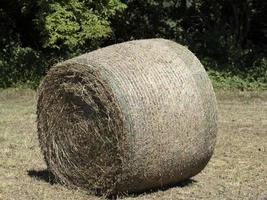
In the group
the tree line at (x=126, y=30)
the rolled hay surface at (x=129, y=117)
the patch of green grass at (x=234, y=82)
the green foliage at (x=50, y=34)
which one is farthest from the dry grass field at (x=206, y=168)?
the tree line at (x=126, y=30)

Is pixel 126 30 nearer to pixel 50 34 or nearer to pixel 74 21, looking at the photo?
pixel 74 21

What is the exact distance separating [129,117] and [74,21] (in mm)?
13600

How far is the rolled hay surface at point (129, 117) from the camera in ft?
21.9

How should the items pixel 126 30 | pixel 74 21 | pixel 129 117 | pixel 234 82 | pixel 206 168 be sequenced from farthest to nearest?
pixel 126 30 → pixel 74 21 → pixel 234 82 → pixel 206 168 → pixel 129 117

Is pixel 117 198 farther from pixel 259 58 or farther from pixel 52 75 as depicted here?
pixel 259 58

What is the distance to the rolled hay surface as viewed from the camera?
21.9 feet

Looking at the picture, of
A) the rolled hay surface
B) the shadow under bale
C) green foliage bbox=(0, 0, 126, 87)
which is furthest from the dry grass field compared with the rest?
green foliage bbox=(0, 0, 126, 87)

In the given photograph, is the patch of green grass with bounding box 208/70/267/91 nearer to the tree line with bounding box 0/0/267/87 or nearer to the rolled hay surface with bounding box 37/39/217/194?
the tree line with bounding box 0/0/267/87

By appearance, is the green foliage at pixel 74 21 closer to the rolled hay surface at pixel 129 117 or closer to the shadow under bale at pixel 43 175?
the shadow under bale at pixel 43 175

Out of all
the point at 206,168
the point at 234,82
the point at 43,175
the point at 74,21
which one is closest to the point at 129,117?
the point at 43,175

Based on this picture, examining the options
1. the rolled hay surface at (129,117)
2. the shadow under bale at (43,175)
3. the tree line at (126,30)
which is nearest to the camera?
the rolled hay surface at (129,117)

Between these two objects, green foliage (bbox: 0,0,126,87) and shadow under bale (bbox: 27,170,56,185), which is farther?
green foliage (bbox: 0,0,126,87)

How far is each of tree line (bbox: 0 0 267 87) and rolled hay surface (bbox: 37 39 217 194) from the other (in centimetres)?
1179

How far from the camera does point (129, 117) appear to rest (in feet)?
21.6
